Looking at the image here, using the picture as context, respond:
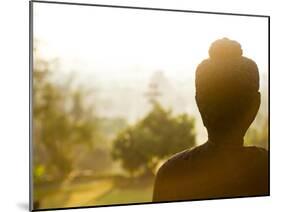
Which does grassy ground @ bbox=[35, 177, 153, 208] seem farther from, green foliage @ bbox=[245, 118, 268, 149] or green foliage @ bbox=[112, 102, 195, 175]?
green foliage @ bbox=[245, 118, 268, 149]

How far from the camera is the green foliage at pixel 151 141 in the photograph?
359 cm

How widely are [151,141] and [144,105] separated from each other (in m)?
0.24

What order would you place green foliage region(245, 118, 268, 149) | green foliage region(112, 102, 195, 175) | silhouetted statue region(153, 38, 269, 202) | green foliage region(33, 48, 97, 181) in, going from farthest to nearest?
1. green foliage region(245, 118, 268, 149)
2. silhouetted statue region(153, 38, 269, 202)
3. green foliage region(112, 102, 195, 175)
4. green foliage region(33, 48, 97, 181)

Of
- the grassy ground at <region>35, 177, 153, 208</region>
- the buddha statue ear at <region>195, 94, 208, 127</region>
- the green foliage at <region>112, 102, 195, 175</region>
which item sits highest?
the buddha statue ear at <region>195, 94, 208, 127</region>

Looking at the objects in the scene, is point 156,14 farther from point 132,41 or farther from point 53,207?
point 53,207

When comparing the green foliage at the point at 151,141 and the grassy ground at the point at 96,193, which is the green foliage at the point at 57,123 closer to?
the grassy ground at the point at 96,193

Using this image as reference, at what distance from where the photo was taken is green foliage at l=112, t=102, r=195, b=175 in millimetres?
3592

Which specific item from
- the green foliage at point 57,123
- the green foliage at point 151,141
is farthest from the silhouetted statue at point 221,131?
the green foliage at point 57,123

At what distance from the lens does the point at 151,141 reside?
364 centimetres

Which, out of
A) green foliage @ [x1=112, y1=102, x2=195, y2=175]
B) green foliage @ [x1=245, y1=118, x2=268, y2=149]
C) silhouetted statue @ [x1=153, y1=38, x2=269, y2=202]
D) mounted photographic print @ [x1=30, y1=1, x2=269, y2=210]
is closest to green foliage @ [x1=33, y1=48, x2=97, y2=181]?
mounted photographic print @ [x1=30, y1=1, x2=269, y2=210]

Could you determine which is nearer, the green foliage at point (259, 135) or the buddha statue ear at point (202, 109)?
the buddha statue ear at point (202, 109)

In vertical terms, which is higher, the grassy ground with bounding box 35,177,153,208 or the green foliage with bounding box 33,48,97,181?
the green foliage with bounding box 33,48,97,181

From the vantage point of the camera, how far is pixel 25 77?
341 centimetres
